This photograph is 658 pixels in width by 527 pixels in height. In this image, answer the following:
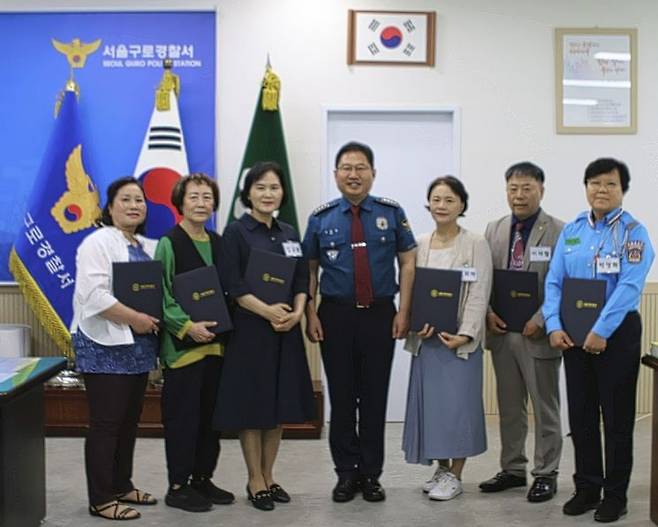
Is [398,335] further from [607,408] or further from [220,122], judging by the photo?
[220,122]

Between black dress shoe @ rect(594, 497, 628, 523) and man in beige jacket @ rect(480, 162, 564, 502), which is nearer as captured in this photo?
black dress shoe @ rect(594, 497, 628, 523)

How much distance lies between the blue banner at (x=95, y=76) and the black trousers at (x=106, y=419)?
2.05m

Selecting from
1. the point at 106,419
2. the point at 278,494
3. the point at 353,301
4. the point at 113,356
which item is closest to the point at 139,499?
the point at 106,419

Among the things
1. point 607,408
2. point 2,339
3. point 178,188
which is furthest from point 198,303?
point 2,339

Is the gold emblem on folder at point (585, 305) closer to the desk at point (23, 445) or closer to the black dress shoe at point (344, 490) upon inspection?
the black dress shoe at point (344, 490)

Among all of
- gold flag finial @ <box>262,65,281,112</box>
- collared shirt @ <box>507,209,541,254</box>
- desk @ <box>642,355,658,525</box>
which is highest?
gold flag finial @ <box>262,65,281,112</box>

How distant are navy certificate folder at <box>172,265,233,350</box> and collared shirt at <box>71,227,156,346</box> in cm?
23

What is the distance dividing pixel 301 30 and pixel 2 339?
2.48 metres

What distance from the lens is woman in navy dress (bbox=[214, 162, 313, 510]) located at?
11.2 feet

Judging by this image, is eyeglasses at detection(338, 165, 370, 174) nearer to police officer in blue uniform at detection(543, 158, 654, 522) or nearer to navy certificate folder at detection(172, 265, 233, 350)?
navy certificate folder at detection(172, 265, 233, 350)

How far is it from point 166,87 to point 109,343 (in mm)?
2175

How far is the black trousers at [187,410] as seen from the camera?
3.39m

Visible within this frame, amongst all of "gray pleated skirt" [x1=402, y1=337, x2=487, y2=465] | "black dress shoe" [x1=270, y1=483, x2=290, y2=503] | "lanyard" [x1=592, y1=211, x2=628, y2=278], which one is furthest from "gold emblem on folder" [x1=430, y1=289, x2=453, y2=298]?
"black dress shoe" [x1=270, y1=483, x2=290, y2=503]

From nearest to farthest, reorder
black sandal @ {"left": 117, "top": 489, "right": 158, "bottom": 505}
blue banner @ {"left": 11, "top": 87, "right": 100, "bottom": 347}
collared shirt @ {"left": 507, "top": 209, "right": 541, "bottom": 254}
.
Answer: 1. black sandal @ {"left": 117, "top": 489, "right": 158, "bottom": 505}
2. collared shirt @ {"left": 507, "top": 209, "right": 541, "bottom": 254}
3. blue banner @ {"left": 11, "top": 87, "right": 100, "bottom": 347}
